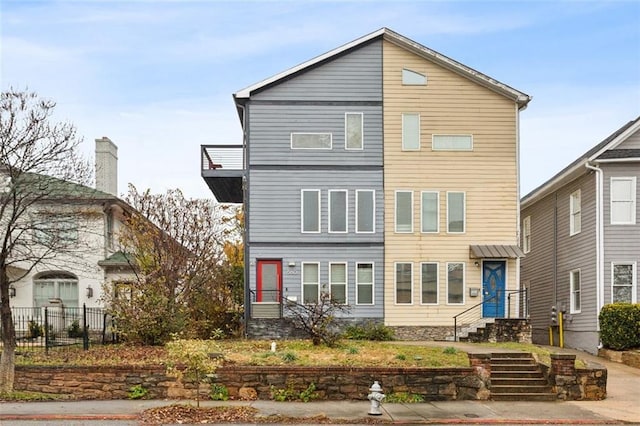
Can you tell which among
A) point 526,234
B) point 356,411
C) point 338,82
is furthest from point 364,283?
point 356,411

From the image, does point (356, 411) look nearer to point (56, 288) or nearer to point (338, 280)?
point (338, 280)

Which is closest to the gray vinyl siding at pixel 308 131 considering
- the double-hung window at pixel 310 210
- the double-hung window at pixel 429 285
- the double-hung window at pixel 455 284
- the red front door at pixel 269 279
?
the double-hung window at pixel 310 210

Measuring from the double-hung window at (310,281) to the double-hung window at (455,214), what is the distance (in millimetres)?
4962

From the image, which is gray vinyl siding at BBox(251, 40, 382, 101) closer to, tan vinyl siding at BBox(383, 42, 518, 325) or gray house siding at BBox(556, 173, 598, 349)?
tan vinyl siding at BBox(383, 42, 518, 325)

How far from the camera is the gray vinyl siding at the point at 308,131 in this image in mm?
27250

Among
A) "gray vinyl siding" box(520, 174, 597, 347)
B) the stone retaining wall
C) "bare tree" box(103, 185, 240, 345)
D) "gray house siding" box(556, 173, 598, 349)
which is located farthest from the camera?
"gray vinyl siding" box(520, 174, 597, 347)

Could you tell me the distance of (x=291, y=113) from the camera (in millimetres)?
27406

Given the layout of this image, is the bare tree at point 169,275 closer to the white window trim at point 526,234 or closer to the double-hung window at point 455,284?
the double-hung window at point 455,284

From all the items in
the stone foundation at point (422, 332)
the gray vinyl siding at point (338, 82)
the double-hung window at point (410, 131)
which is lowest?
the stone foundation at point (422, 332)

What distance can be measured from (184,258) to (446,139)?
33.4 feet

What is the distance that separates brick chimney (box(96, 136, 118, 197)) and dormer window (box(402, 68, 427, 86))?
13489 mm

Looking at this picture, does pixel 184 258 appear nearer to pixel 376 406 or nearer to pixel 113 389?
pixel 113 389

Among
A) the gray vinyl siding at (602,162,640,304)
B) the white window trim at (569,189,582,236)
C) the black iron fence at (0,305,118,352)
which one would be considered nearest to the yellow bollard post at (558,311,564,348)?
the gray vinyl siding at (602,162,640,304)

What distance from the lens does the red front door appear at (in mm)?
26969
